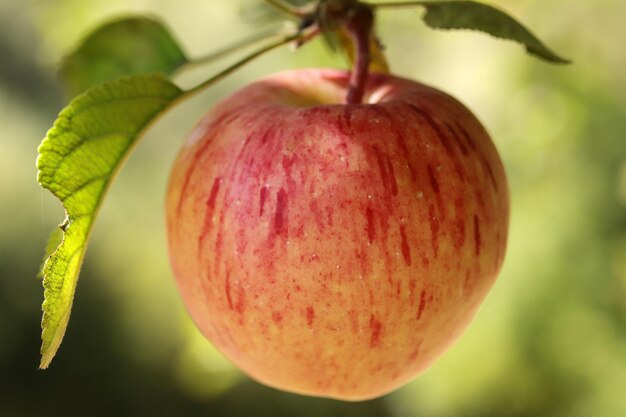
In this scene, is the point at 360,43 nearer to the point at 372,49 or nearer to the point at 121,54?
the point at 372,49

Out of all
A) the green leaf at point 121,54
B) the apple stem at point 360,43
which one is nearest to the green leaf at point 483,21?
the apple stem at point 360,43

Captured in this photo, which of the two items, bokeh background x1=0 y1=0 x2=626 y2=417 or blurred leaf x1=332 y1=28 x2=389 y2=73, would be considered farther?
bokeh background x1=0 y1=0 x2=626 y2=417

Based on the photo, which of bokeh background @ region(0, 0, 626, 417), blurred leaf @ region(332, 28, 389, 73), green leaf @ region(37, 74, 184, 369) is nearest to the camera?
green leaf @ region(37, 74, 184, 369)

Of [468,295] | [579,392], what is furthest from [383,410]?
[468,295]

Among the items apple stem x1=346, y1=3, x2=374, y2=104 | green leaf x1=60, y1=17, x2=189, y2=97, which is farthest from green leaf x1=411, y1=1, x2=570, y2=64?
green leaf x1=60, y1=17, x2=189, y2=97

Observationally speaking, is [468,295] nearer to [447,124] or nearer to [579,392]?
[447,124]

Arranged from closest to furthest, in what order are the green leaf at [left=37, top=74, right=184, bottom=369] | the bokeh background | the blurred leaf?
the green leaf at [left=37, top=74, right=184, bottom=369], the blurred leaf, the bokeh background

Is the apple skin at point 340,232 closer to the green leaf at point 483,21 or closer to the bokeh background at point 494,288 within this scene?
the green leaf at point 483,21

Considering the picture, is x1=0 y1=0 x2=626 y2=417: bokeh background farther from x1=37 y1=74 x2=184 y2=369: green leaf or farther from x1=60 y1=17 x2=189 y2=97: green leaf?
x1=37 y1=74 x2=184 y2=369: green leaf
